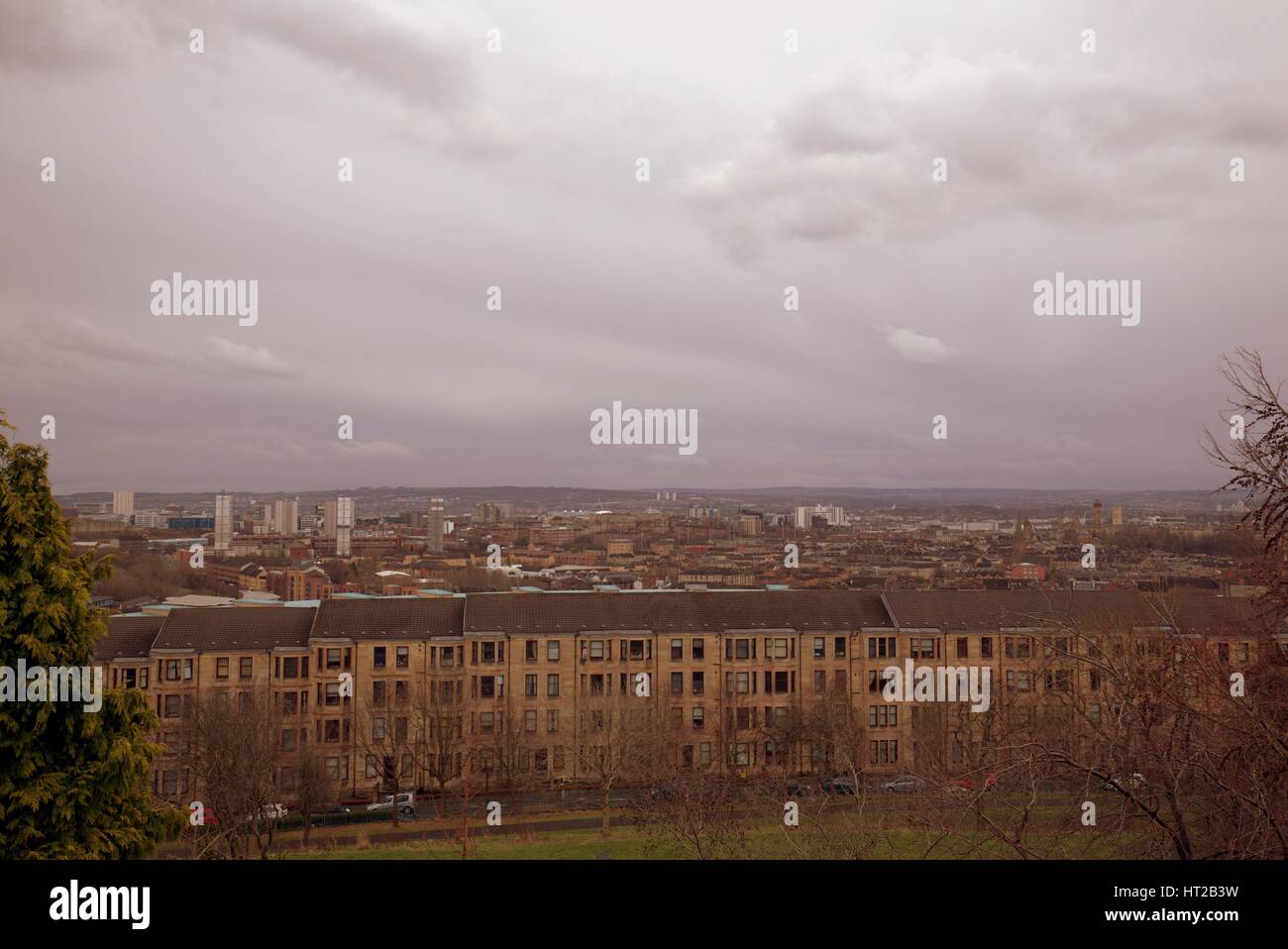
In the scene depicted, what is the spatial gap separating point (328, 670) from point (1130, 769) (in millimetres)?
21320

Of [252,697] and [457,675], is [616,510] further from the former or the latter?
[252,697]

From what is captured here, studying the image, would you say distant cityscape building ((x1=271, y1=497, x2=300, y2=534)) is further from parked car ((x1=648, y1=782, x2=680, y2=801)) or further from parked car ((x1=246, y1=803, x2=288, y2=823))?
parked car ((x1=648, y1=782, x2=680, y2=801))

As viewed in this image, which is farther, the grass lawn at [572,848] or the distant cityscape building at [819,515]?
the distant cityscape building at [819,515]

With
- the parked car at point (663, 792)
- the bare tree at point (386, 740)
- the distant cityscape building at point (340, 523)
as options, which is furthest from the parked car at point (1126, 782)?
the distant cityscape building at point (340, 523)

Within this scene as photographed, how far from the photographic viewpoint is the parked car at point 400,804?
19625 millimetres

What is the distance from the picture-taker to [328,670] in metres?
22.9

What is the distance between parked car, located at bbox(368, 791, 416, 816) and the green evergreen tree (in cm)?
1221

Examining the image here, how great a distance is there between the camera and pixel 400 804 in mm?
19922

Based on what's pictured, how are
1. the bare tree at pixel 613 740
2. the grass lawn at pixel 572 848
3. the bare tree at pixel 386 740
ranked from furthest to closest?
1. the bare tree at pixel 386 740
2. the bare tree at pixel 613 740
3. the grass lawn at pixel 572 848

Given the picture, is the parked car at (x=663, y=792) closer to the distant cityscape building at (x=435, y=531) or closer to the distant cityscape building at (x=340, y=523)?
the distant cityscape building at (x=435, y=531)

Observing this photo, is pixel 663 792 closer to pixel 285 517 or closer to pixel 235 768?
pixel 235 768

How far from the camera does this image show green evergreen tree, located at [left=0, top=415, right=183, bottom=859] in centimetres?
716

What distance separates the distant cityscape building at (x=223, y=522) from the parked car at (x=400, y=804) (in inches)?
585
